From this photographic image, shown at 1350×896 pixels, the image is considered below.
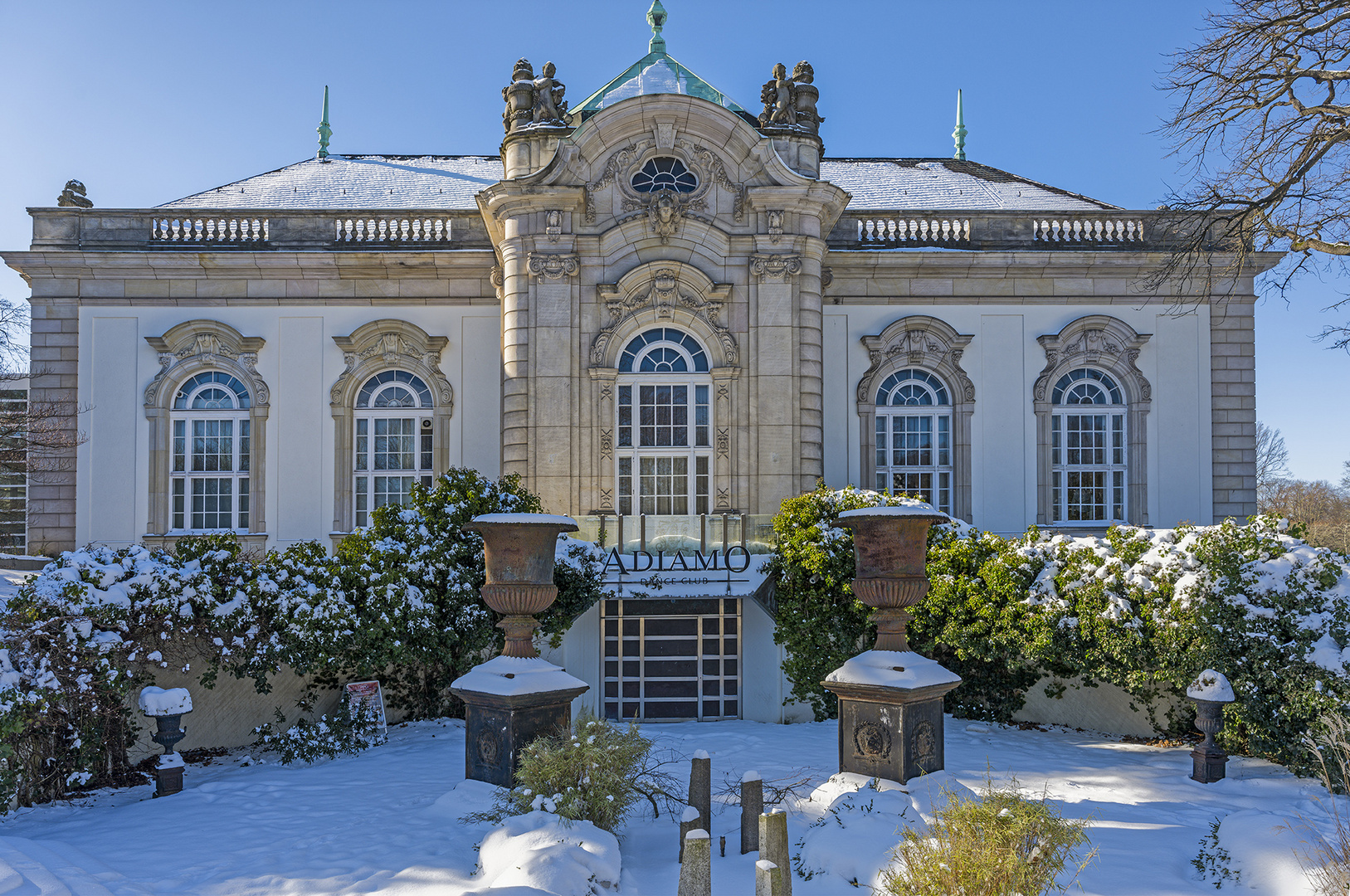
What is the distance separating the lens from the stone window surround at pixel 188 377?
52.1 feet

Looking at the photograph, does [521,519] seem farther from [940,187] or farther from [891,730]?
[940,187]

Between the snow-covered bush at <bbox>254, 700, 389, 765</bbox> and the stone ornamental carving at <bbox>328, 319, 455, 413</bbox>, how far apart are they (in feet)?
20.5

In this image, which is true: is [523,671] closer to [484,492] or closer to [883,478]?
[484,492]

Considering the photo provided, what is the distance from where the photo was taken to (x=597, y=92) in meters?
15.9

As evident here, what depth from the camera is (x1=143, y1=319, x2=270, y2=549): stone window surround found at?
15883 millimetres

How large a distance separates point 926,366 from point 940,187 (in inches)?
189

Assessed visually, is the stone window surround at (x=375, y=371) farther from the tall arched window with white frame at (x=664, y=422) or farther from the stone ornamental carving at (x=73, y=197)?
the stone ornamental carving at (x=73, y=197)

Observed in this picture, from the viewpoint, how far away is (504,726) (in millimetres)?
7867

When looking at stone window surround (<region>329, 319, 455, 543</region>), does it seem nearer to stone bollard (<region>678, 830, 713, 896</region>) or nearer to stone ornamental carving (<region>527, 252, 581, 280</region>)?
stone ornamental carving (<region>527, 252, 581, 280</region>)

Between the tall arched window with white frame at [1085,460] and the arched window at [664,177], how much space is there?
6.90 meters

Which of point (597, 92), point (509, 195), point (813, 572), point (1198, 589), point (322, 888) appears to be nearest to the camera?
point (322, 888)

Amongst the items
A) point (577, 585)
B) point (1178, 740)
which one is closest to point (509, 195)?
point (577, 585)

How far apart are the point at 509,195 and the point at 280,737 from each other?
7.95m

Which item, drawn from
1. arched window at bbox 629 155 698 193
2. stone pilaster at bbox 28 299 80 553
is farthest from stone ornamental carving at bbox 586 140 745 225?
stone pilaster at bbox 28 299 80 553
